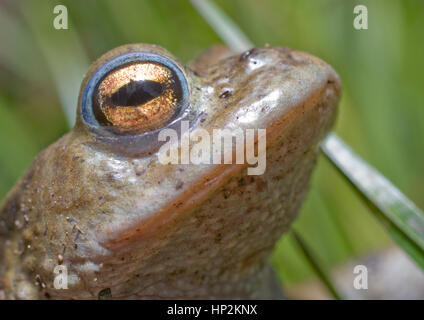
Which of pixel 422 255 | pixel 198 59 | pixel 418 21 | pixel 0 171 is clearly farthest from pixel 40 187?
pixel 418 21

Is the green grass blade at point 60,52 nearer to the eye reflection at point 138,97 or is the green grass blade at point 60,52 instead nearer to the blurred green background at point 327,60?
the blurred green background at point 327,60

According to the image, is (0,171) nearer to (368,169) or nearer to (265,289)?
(265,289)

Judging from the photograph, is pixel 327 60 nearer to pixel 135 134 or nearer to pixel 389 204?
pixel 389 204

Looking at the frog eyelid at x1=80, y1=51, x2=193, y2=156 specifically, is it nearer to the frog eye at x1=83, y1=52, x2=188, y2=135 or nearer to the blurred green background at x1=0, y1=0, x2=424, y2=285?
the frog eye at x1=83, y1=52, x2=188, y2=135

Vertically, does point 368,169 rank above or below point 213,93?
below

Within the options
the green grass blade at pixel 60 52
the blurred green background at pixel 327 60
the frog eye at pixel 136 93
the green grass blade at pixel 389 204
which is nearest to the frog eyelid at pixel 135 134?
the frog eye at pixel 136 93

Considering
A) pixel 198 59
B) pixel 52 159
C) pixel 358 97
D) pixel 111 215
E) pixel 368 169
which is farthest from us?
pixel 358 97

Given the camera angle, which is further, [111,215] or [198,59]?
[198,59]
